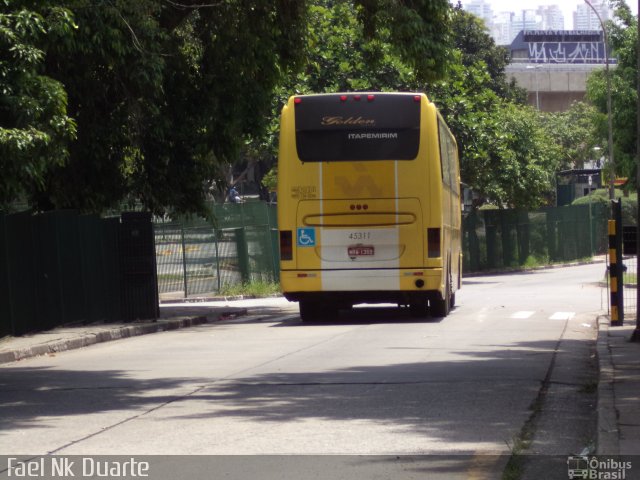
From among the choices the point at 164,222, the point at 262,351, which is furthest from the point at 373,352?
the point at 164,222

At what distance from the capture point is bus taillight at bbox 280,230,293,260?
65.3 ft

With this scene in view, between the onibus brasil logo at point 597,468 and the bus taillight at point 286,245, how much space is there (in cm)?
1282

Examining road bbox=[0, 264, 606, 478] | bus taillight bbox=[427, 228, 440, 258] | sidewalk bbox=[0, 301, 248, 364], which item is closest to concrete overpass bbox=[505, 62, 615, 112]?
sidewalk bbox=[0, 301, 248, 364]

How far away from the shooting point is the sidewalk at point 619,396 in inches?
301

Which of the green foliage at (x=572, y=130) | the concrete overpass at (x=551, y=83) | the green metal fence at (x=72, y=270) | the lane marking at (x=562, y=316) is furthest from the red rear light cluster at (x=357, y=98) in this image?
the concrete overpass at (x=551, y=83)

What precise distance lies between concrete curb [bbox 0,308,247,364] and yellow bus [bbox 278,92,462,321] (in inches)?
99.6

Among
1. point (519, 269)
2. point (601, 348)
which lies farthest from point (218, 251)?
point (519, 269)

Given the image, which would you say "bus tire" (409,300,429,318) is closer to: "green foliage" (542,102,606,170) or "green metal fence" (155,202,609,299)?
"green metal fence" (155,202,609,299)

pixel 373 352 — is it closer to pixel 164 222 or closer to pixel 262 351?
pixel 262 351

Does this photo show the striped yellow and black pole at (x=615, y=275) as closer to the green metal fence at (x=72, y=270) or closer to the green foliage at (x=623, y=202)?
the green metal fence at (x=72, y=270)

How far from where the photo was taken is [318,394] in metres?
10.8

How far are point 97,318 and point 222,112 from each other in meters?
4.57

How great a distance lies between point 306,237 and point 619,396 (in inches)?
417

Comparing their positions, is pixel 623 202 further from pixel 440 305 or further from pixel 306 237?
pixel 306 237
